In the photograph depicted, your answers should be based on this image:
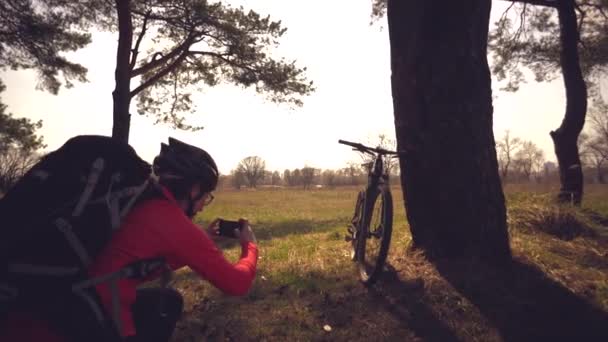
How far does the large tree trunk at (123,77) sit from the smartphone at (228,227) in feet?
29.3

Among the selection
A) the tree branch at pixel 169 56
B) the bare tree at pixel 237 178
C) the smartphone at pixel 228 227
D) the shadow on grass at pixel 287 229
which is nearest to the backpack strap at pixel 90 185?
the smartphone at pixel 228 227

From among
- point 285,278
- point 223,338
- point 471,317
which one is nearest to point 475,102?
point 471,317

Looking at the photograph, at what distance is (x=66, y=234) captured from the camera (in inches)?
59.7

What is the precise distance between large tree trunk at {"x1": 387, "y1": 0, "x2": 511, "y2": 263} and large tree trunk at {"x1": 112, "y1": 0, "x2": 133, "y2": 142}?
355 inches

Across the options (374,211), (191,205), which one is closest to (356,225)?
(374,211)

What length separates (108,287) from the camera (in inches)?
65.7

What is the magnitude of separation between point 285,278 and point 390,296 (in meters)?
1.40

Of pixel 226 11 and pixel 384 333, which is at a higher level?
pixel 226 11

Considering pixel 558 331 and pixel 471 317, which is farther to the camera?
pixel 471 317

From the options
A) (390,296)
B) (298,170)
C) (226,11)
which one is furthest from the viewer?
(298,170)

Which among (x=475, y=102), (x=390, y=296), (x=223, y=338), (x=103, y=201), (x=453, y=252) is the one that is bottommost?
(x=223, y=338)

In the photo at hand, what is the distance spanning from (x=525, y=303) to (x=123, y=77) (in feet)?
37.5

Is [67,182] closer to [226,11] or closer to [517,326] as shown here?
[517,326]

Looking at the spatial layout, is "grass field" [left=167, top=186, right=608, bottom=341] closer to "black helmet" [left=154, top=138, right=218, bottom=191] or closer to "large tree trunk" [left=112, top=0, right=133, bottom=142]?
"black helmet" [left=154, top=138, right=218, bottom=191]
